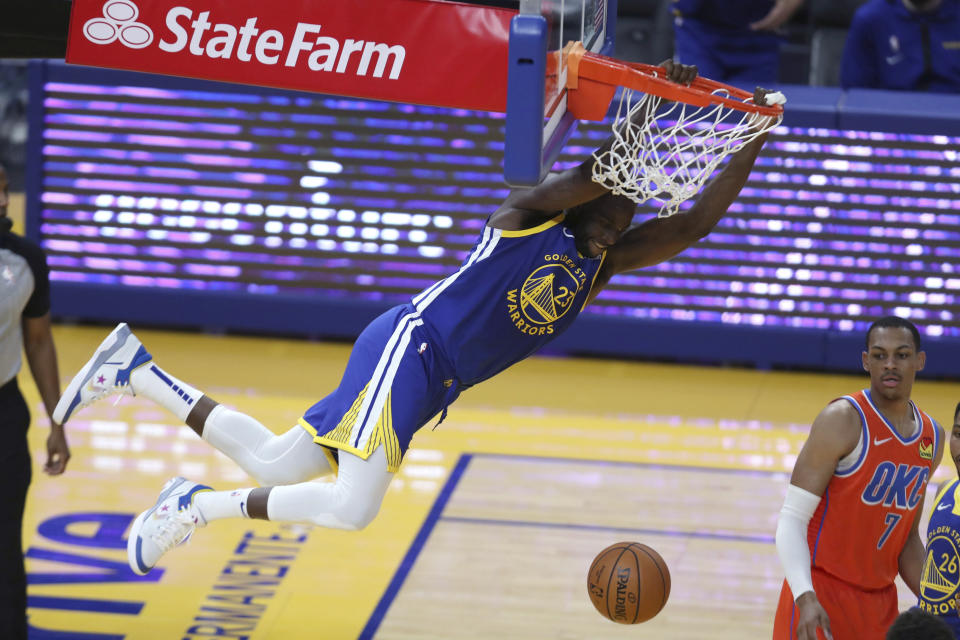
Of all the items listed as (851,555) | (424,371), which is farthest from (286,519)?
(851,555)

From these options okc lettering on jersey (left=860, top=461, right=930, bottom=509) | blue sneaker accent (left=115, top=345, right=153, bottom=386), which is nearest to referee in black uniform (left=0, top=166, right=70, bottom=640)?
blue sneaker accent (left=115, top=345, right=153, bottom=386)

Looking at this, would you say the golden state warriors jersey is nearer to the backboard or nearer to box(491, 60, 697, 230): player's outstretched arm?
box(491, 60, 697, 230): player's outstretched arm

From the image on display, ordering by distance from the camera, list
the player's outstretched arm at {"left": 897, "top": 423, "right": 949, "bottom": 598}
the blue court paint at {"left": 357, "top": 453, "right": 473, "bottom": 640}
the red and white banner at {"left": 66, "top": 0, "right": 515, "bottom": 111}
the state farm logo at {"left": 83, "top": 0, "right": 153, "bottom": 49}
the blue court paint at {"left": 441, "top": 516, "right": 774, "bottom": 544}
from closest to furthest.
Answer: the red and white banner at {"left": 66, "top": 0, "right": 515, "bottom": 111} < the state farm logo at {"left": 83, "top": 0, "right": 153, "bottom": 49} < the player's outstretched arm at {"left": 897, "top": 423, "right": 949, "bottom": 598} < the blue court paint at {"left": 357, "top": 453, "right": 473, "bottom": 640} < the blue court paint at {"left": 441, "top": 516, "right": 774, "bottom": 544}

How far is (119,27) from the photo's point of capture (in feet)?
15.0

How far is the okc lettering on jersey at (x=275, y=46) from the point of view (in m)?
4.49

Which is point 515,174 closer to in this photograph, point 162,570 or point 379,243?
point 162,570

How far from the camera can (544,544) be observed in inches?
292

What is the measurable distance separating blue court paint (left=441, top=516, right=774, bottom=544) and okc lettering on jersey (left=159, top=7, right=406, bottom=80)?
3.72 metres

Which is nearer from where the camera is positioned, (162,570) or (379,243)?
(162,570)

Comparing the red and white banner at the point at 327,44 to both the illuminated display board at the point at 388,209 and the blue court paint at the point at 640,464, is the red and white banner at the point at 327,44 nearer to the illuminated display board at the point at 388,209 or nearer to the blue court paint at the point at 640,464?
the blue court paint at the point at 640,464

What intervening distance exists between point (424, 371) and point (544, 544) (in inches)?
93.7

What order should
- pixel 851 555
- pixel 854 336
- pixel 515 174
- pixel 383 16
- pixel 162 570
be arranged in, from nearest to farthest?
pixel 515 174, pixel 383 16, pixel 851 555, pixel 162 570, pixel 854 336

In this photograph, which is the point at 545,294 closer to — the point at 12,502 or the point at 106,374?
the point at 106,374

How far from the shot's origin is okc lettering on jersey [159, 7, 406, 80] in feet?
14.7
